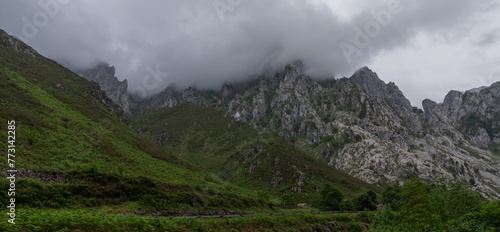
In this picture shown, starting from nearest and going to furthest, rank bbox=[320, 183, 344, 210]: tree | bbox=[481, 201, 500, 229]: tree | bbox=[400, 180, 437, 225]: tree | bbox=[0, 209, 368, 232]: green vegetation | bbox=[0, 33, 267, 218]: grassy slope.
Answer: bbox=[0, 209, 368, 232]: green vegetation < bbox=[481, 201, 500, 229]: tree < bbox=[0, 33, 267, 218]: grassy slope < bbox=[400, 180, 437, 225]: tree < bbox=[320, 183, 344, 210]: tree

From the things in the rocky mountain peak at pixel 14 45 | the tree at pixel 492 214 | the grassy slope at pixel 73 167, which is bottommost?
the tree at pixel 492 214

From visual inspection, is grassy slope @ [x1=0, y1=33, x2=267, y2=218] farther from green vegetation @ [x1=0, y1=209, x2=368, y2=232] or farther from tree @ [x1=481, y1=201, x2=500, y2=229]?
tree @ [x1=481, y1=201, x2=500, y2=229]

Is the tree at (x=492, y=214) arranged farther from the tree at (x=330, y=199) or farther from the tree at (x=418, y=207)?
the tree at (x=330, y=199)

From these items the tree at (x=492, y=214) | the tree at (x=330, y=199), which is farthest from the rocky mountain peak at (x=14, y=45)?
the tree at (x=492, y=214)

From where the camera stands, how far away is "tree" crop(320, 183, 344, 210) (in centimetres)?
10363

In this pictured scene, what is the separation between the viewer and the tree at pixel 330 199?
10363 cm

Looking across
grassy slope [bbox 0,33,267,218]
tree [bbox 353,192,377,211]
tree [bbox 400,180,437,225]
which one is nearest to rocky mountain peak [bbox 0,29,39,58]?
grassy slope [bbox 0,33,267,218]

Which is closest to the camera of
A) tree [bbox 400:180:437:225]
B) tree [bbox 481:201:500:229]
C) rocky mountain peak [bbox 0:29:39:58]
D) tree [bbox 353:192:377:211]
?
tree [bbox 481:201:500:229]

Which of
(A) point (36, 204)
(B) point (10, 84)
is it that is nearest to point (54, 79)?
(B) point (10, 84)

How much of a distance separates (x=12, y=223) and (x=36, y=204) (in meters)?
14.6

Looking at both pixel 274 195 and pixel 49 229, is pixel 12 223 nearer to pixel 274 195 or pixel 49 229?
pixel 49 229

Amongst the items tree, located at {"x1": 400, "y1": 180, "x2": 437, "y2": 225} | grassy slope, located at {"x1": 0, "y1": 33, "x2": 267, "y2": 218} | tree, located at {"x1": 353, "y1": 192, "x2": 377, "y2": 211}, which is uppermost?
grassy slope, located at {"x1": 0, "y1": 33, "x2": 267, "y2": 218}

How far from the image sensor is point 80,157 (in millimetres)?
48594

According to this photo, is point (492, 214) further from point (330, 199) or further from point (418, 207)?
point (330, 199)
